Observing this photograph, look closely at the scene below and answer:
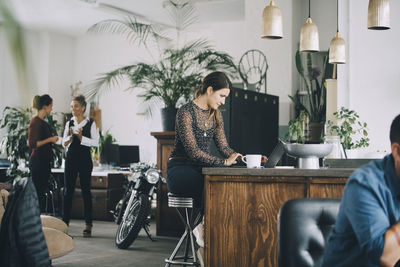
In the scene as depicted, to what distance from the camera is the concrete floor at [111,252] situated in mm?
4355

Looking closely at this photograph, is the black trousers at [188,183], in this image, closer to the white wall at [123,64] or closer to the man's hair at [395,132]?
the man's hair at [395,132]

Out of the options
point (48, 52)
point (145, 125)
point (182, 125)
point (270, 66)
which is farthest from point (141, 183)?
point (48, 52)

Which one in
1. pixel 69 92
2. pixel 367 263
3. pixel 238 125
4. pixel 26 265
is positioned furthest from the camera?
pixel 69 92

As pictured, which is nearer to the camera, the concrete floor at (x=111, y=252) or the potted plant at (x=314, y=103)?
the concrete floor at (x=111, y=252)

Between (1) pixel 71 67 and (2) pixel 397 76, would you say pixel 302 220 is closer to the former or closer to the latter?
(2) pixel 397 76

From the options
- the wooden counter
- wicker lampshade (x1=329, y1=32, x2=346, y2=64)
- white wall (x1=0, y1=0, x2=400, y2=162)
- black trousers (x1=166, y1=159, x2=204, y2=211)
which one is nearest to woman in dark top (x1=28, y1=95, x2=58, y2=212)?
white wall (x1=0, y1=0, x2=400, y2=162)

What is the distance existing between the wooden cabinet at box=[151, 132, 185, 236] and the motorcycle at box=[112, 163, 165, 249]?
9.1 inches

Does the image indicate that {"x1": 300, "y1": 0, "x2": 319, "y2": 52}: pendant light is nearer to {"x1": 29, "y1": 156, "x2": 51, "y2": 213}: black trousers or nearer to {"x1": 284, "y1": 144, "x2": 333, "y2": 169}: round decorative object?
{"x1": 284, "y1": 144, "x2": 333, "y2": 169}: round decorative object

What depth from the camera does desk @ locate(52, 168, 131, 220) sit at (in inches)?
289

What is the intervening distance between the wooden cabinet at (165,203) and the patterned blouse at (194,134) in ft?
6.98

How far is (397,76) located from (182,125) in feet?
9.33

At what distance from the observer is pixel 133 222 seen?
505 centimetres

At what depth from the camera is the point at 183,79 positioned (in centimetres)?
600

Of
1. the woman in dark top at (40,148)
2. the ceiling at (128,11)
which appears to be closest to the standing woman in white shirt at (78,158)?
the woman in dark top at (40,148)
